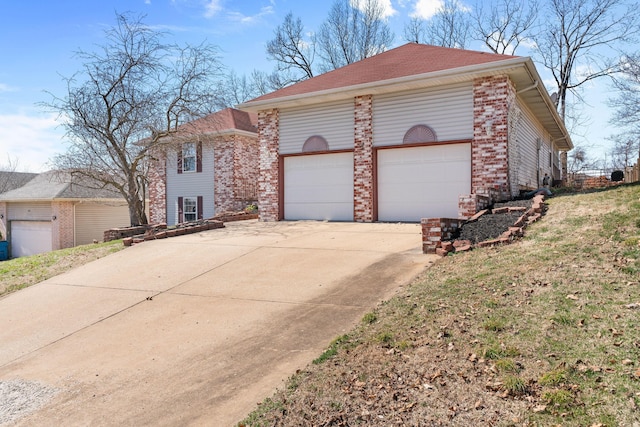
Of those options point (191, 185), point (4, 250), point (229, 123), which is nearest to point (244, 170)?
point (229, 123)

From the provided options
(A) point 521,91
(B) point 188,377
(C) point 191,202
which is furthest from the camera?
(C) point 191,202

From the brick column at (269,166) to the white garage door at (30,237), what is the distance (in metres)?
16.2

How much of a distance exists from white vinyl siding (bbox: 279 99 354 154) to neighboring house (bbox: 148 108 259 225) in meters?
5.58

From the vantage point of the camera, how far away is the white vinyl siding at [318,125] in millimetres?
13680

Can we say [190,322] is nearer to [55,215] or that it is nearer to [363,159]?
[363,159]

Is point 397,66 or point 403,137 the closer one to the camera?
point 403,137

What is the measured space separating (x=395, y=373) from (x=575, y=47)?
30.7 m

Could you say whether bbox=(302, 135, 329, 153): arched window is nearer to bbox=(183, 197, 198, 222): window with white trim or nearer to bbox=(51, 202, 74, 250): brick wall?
bbox=(183, 197, 198, 222): window with white trim

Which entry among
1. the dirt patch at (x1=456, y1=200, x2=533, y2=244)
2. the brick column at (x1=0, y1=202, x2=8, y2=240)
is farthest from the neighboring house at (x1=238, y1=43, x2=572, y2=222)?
the brick column at (x1=0, y1=202, x2=8, y2=240)

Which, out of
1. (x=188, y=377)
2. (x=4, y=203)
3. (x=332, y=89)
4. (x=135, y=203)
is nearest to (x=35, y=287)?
(x=188, y=377)

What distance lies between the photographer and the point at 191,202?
21.8 metres

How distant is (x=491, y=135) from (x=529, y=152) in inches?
170

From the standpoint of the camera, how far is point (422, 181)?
12664 millimetres

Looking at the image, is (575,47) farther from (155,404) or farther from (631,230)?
(155,404)
